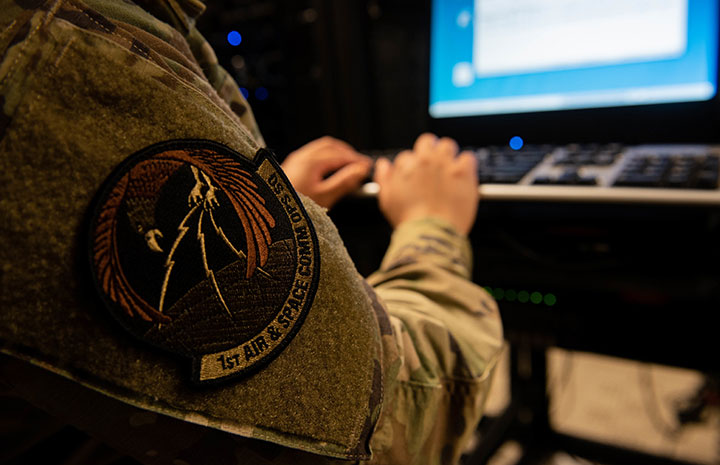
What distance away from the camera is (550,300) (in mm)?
1108

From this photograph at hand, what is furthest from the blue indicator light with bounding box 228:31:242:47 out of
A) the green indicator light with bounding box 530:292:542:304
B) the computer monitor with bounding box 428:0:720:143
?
the green indicator light with bounding box 530:292:542:304

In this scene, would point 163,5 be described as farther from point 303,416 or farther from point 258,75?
point 258,75

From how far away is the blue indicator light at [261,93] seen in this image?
1.32m

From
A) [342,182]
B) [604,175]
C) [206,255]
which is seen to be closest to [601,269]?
[604,175]

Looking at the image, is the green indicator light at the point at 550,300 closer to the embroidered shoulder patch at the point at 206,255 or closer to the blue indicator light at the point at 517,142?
the blue indicator light at the point at 517,142

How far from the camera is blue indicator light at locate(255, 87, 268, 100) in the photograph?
132cm

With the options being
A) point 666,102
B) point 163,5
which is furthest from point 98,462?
point 666,102

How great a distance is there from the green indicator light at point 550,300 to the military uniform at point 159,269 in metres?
0.85

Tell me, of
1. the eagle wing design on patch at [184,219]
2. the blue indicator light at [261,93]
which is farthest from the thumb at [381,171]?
the blue indicator light at [261,93]

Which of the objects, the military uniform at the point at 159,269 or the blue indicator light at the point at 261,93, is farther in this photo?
the blue indicator light at the point at 261,93

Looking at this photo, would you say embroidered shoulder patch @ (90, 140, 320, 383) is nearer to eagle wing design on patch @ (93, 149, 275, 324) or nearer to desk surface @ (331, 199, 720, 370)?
eagle wing design on patch @ (93, 149, 275, 324)

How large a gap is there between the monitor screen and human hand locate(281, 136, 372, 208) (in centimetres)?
38

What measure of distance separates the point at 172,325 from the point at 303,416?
9 cm

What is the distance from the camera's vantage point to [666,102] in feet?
2.83
